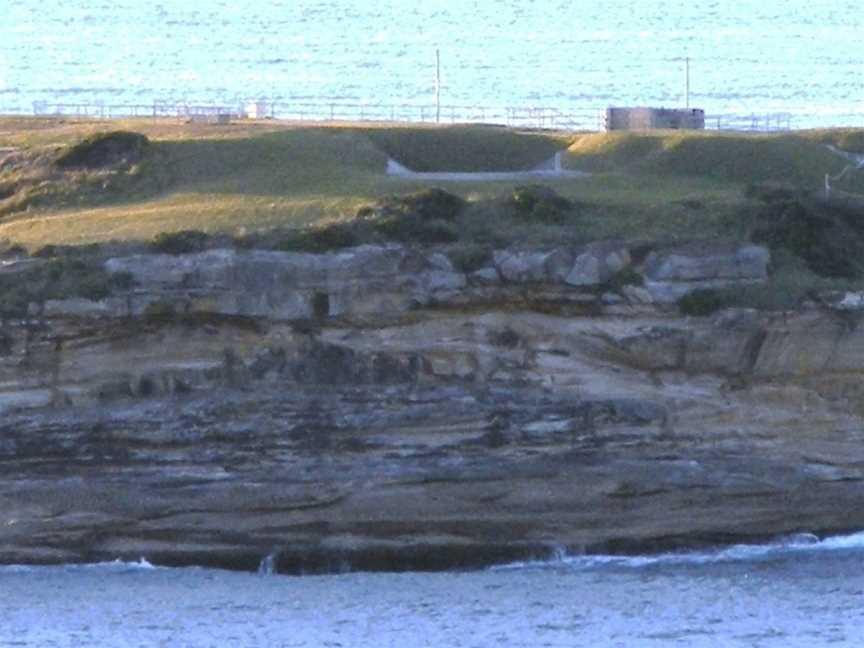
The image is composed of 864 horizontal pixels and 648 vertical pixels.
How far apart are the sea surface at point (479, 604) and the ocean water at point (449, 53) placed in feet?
111

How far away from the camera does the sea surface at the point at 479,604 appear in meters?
41.9

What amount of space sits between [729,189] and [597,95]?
44.7 m

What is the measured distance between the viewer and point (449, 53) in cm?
12669

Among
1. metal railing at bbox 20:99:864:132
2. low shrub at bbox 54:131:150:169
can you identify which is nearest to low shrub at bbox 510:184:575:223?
low shrub at bbox 54:131:150:169

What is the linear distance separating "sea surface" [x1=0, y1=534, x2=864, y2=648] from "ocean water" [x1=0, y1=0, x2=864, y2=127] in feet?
111


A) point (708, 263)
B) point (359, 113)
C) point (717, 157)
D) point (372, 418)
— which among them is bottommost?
point (372, 418)

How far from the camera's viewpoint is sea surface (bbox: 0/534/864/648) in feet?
137

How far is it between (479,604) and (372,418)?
5.28 meters

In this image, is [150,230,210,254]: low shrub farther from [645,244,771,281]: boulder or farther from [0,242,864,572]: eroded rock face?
[645,244,771,281]: boulder

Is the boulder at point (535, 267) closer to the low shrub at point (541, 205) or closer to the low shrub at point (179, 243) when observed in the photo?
the low shrub at point (541, 205)

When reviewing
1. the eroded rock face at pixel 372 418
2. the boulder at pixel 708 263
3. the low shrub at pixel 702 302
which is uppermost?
the boulder at pixel 708 263

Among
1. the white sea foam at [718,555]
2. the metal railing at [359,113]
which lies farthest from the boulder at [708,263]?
the metal railing at [359,113]

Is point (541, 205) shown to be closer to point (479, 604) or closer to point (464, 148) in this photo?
point (464, 148)

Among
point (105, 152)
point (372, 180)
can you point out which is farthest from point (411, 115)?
point (372, 180)
